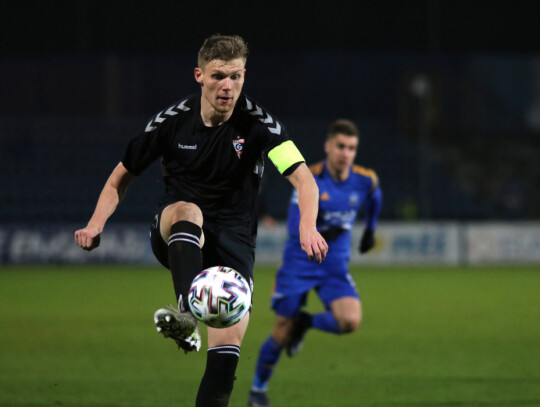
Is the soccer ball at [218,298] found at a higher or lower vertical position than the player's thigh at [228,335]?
higher

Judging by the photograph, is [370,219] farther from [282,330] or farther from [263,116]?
[263,116]

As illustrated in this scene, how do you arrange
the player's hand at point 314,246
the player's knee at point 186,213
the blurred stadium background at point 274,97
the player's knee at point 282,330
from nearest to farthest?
the player's hand at point 314,246
the player's knee at point 186,213
the player's knee at point 282,330
the blurred stadium background at point 274,97

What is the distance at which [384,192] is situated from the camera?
2602 cm

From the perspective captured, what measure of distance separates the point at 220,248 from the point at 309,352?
15.7 ft

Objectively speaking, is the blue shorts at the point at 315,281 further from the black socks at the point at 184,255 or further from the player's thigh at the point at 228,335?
the black socks at the point at 184,255

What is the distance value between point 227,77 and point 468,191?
23677 millimetres

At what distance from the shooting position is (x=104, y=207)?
15.6 ft

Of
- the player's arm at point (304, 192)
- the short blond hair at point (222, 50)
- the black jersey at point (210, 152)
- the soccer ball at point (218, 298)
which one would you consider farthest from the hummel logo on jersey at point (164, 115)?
the soccer ball at point (218, 298)

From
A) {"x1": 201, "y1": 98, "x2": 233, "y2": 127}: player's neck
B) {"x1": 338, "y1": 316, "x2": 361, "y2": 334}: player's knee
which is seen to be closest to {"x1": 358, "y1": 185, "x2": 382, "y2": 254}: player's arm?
{"x1": 338, "y1": 316, "x2": 361, "y2": 334}: player's knee

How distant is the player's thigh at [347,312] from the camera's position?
7.05 m

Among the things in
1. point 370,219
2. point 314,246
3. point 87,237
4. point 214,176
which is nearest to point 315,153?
point 370,219

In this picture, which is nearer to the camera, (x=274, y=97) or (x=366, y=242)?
(x=366, y=242)

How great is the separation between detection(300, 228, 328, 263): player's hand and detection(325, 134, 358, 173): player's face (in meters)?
3.07

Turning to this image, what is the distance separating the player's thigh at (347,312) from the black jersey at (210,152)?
2348 mm
